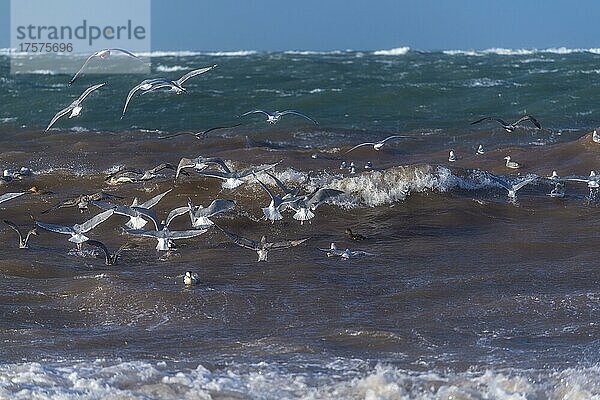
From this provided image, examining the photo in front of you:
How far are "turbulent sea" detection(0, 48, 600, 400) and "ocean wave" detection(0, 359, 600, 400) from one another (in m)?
0.02

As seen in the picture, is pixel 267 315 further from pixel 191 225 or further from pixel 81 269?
pixel 191 225

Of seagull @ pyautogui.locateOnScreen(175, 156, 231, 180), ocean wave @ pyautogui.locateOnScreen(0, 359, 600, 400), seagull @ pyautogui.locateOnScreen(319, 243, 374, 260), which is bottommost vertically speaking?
seagull @ pyautogui.locateOnScreen(319, 243, 374, 260)

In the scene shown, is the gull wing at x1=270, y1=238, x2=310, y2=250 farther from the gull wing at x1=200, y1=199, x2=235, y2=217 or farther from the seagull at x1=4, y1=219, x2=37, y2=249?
the seagull at x1=4, y1=219, x2=37, y2=249

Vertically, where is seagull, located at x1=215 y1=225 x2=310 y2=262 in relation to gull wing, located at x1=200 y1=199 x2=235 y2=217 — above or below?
below

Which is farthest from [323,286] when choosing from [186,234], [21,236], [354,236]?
[21,236]

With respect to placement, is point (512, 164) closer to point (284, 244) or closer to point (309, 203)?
point (309, 203)

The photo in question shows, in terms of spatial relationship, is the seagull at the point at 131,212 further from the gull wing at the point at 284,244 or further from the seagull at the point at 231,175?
the gull wing at the point at 284,244

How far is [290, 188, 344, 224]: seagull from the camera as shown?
11398mm

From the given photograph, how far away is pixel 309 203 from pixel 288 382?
5.52m

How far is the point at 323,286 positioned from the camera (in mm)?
8664

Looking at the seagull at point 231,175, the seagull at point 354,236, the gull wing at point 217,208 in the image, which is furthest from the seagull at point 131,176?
the seagull at point 354,236

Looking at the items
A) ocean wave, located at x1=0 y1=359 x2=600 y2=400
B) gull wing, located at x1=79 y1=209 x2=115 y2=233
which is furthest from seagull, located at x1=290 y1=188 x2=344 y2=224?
ocean wave, located at x1=0 y1=359 x2=600 y2=400

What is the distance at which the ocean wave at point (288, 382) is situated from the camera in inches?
228

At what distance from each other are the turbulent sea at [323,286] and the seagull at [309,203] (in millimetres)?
115
